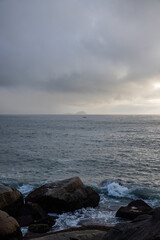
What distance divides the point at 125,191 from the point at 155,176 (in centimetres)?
697

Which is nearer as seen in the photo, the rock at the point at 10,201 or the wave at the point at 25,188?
the rock at the point at 10,201

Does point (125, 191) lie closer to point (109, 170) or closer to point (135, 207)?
point (135, 207)

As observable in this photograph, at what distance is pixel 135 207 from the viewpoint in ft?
52.9

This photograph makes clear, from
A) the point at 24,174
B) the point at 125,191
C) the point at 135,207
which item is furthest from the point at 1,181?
the point at 135,207

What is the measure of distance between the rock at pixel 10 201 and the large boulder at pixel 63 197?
147 centimetres

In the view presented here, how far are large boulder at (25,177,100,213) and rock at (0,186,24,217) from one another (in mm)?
1470

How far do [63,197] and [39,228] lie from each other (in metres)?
3.25

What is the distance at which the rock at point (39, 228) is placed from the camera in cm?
1333

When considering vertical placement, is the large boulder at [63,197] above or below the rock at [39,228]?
above

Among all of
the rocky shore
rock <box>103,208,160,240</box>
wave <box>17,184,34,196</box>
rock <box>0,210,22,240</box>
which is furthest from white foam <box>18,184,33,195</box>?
rock <box>103,208,160,240</box>

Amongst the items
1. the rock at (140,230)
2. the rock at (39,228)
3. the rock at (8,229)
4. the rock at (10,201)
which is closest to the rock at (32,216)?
the rock at (10,201)

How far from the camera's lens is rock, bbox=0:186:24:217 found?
15.1 m

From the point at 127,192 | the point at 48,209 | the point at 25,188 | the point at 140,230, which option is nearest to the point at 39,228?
the point at 48,209

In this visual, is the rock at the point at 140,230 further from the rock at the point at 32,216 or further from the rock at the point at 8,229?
the rock at the point at 32,216
